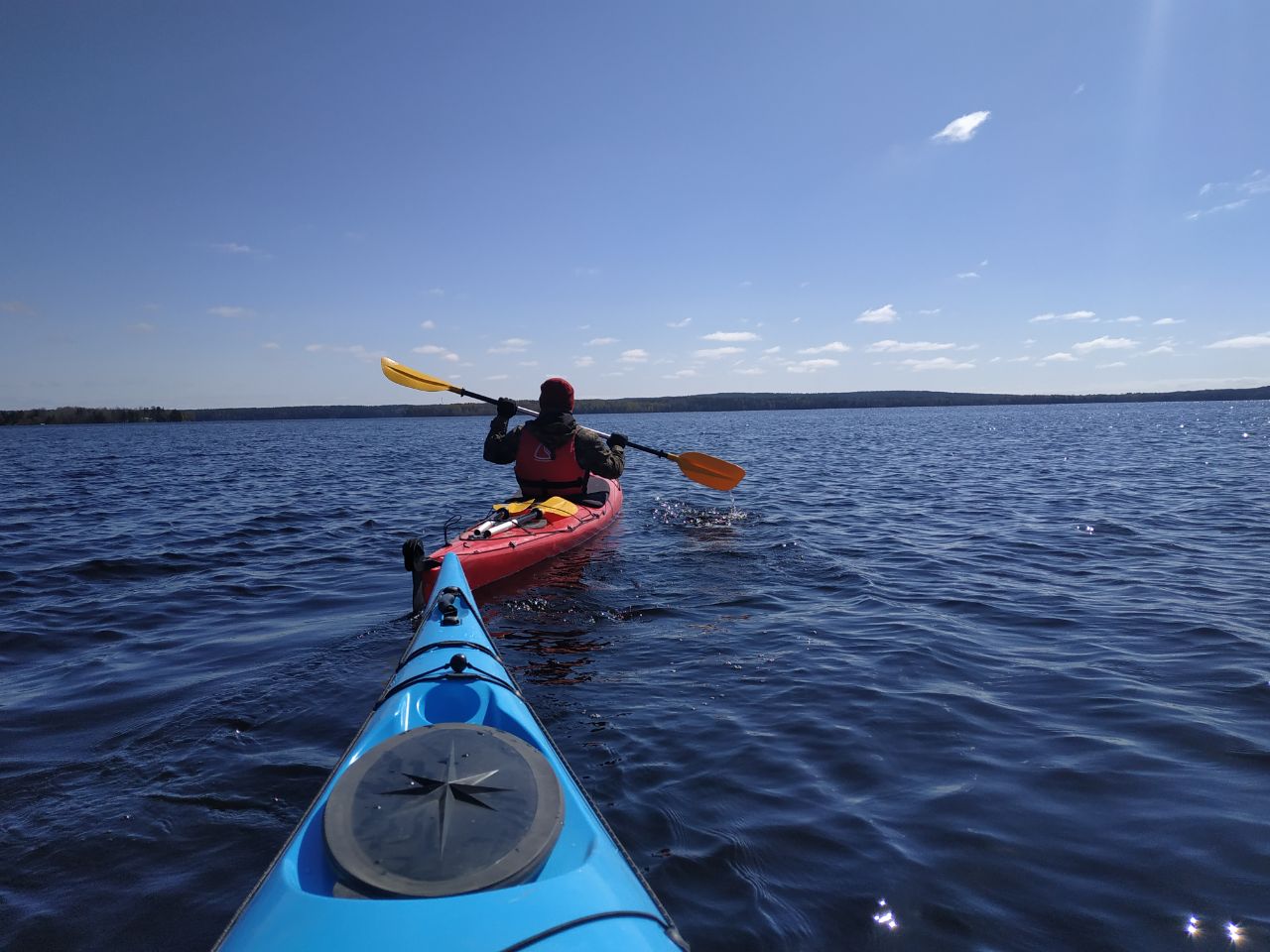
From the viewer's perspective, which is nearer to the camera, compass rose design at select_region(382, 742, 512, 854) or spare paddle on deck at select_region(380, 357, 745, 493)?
compass rose design at select_region(382, 742, 512, 854)

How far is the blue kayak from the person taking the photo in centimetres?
190

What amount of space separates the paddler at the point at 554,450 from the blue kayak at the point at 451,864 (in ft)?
22.9

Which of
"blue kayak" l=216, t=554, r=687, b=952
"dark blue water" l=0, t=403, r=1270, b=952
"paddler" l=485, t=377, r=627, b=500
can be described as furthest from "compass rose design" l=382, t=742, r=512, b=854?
"paddler" l=485, t=377, r=627, b=500

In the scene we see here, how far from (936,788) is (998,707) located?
1.28 meters

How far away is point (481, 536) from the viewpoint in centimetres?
816

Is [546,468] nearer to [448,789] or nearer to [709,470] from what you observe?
[709,470]

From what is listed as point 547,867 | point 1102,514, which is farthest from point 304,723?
point 1102,514

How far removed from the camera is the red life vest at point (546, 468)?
32.4ft

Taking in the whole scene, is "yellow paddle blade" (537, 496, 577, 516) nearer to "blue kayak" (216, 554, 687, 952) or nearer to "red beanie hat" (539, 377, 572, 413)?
"red beanie hat" (539, 377, 572, 413)

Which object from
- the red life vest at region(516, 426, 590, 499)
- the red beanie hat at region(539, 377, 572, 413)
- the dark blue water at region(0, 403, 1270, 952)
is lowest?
the dark blue water at region(0, 403, 1270, 952)

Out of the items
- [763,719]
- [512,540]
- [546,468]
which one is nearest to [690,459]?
[546,468]

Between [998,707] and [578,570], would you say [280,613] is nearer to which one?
[578,570]

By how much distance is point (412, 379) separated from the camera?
1302cm

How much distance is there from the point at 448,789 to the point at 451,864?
1.00ft
